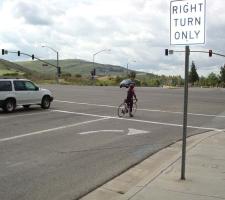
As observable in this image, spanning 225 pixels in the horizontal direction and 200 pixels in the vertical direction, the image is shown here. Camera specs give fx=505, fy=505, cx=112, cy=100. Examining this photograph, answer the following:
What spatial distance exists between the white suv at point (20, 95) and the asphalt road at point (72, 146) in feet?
3.11

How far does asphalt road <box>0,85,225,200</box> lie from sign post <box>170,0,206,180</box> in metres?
2.25

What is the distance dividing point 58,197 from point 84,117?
1411cm

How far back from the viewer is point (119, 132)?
55.0 ft

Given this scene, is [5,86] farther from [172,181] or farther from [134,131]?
[172,181]

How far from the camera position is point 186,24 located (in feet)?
27.1

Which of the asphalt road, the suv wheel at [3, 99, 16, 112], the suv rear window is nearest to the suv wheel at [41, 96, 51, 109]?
the suv wheel at [3, 99, 16, 112]

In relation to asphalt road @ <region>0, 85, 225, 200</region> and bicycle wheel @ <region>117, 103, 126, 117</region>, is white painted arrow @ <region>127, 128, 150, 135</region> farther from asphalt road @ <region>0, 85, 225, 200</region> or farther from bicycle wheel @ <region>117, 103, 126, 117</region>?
bicycle wheel @ <region>117, 103, 126, 117</region>

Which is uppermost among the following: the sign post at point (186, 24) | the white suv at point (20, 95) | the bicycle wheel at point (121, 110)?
the sign post at point (186, 24)

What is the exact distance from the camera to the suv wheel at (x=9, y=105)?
24.0 m

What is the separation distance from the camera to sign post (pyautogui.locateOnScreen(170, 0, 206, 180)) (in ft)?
26.7

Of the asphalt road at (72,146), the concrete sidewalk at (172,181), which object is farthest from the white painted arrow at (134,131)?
the concrete sidewalk at (172,181)

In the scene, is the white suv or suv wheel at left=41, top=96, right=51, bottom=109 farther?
suv wheel at left=41, top=96, right=51, bottom=109

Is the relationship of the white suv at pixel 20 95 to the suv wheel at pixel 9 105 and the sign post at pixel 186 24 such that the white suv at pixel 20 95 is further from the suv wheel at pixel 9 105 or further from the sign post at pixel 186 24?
the sign post at pixel 186 24

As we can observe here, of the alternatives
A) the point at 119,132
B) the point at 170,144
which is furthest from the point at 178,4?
the point at 119,132
